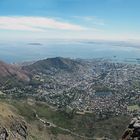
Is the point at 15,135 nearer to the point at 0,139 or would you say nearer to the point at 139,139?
the point at 0,139

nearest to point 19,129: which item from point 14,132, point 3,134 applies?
point 14,132

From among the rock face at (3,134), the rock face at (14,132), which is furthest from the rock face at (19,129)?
the rock face at (3,134)

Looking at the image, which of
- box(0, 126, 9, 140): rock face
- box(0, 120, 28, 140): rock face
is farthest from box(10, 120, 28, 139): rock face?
box(0, 126, 9, 140): rock face

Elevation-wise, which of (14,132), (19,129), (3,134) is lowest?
(19,129)

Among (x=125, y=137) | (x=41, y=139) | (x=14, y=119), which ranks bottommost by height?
(x=41, y=139)

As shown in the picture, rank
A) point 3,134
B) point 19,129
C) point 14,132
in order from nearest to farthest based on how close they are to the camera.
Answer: point 3,134, point 14,132, point 19,129

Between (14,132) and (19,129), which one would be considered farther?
(19,129)

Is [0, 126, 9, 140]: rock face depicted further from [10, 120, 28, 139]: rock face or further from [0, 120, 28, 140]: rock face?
[10, 120, 28, 139]: rock face

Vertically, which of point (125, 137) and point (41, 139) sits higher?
point (125, 137)

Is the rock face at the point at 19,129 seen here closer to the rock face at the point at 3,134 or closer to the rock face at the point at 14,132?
the rock face at the point at 14,132

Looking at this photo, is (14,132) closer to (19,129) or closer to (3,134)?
(19,129)

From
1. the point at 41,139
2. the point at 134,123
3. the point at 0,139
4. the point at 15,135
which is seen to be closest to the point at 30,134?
the point at 41,139
